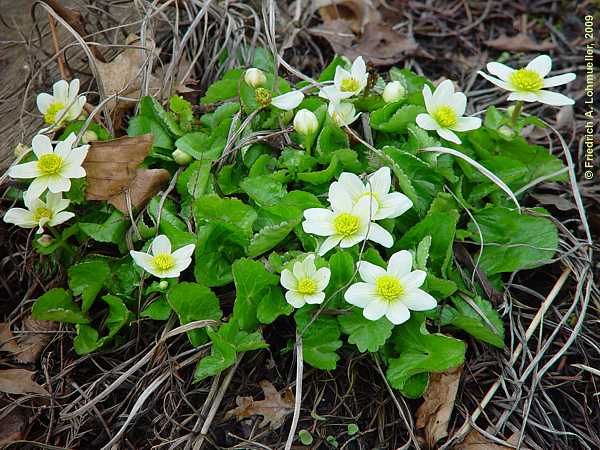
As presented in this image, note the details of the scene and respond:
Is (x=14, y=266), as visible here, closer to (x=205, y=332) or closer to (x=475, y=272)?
(x=205, y=332)

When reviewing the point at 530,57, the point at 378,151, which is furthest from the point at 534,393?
the point at 530,57

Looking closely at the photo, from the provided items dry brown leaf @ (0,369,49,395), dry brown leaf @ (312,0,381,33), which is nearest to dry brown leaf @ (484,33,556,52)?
dry brown leaf @ (312,0,381,33)

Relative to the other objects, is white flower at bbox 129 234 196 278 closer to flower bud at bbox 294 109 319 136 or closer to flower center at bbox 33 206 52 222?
flower center at bbox 33 206 52 222

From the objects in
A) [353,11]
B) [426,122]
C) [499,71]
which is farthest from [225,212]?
[353,11]

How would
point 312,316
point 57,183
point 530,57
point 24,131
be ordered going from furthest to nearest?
point 530,57 < point 24,131 < point 57,183 < point 312,316

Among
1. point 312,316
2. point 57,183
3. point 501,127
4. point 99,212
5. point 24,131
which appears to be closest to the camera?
point 312,316

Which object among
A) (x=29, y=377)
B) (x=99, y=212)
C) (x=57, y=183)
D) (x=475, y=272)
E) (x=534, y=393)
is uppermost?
(x=57, y=183)
